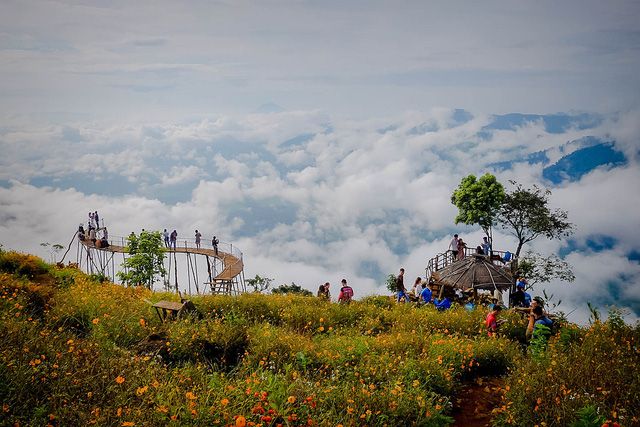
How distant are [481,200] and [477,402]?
34.0 metres

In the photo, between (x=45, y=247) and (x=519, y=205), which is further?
(x=519, y=205)

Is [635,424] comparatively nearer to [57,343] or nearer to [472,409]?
[472,409]

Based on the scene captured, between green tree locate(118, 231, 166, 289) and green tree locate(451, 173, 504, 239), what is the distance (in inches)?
1068

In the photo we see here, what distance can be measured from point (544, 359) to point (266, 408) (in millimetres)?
6074

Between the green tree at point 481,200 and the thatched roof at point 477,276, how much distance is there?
59.9 feet

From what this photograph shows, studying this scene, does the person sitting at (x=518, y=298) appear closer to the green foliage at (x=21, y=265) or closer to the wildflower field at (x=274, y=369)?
the wildflower field at (x=274, y=369)

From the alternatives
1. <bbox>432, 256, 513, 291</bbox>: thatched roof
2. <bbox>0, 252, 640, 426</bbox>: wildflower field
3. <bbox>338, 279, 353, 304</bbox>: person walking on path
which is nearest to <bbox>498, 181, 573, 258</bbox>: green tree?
<bbox>432, 256, 513, 291</bbox>: thatched roof

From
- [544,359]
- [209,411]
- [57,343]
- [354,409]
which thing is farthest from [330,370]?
[57,343]

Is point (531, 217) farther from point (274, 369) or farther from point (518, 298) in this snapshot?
point (274, 369)

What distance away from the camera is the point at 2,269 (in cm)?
1403

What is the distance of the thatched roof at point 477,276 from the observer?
21422mm

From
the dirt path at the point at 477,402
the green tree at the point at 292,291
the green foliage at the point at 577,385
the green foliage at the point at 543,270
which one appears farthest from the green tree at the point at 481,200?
the dirt path at the point at 477,402

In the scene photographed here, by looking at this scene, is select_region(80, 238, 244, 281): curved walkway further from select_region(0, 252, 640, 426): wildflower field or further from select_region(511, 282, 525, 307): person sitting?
select_region(0, 252, 640, 426): wildflower field

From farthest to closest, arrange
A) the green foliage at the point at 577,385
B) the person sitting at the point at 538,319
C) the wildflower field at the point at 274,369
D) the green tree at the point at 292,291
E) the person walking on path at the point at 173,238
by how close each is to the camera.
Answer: the person walking on path at the point at 173,238 < the green tree at the point at 292,291 < the person sitting at the point at 538,319 < the green foliage at the point at 577,385 < the wildflower field at the point at 274,369
